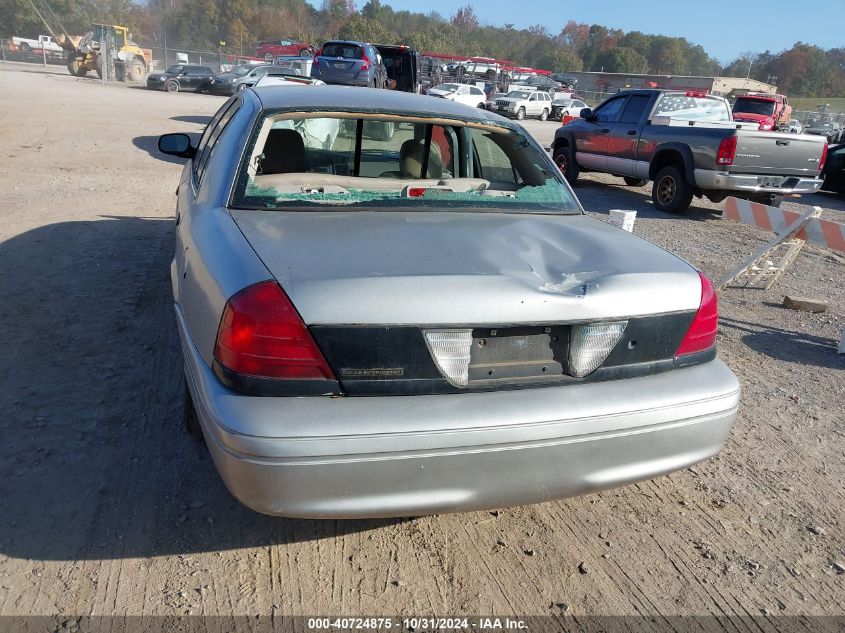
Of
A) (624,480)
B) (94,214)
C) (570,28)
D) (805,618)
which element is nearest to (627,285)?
(624,480)

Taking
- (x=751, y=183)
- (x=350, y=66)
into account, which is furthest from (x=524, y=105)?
(x=751, y=183)

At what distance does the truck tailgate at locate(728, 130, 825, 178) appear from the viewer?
9492mm

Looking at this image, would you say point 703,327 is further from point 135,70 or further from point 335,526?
point 135,70

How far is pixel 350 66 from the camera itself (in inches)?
760

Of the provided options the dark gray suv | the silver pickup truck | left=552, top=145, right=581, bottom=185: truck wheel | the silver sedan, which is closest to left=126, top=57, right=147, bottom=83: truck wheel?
the dark gray suv

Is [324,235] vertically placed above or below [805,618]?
above

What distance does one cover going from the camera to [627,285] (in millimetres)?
2328

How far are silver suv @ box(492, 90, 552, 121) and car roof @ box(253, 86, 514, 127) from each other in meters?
31.2

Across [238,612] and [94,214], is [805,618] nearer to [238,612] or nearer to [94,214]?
[238,612]

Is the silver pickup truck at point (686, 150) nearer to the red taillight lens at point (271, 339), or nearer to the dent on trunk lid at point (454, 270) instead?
the dent on trunk lid at point (454, 270)

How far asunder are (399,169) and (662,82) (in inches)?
2883

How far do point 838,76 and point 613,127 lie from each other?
105 metres

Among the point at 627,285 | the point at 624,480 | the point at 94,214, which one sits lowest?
the point at 94,214

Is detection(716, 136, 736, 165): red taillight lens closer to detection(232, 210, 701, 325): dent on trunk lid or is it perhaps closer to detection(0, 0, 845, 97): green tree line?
detection(232, 210, 701, 325): dent on trunk lid
